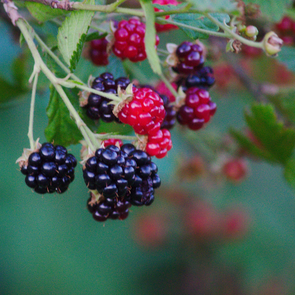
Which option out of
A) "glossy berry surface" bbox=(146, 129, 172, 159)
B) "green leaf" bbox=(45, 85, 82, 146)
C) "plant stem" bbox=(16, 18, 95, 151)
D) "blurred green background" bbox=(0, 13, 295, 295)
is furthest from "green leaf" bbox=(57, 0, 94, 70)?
"blurred green background" bbox=(0, 13, 295, 295)

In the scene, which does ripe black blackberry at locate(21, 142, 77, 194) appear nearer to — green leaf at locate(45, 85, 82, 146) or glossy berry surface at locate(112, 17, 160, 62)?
green leaf at locate(45, 85, 82, 146)

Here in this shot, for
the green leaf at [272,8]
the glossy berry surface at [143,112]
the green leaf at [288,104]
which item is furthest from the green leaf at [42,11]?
the green leaf at [288,104]

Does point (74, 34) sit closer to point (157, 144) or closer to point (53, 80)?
point (53, 80)

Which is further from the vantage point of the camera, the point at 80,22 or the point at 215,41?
the point at 215,41

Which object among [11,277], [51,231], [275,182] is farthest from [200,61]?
[275,182]

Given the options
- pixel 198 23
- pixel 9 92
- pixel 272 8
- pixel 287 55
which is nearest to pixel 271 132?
pixel 287 55

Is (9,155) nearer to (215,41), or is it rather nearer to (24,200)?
(24,200)
